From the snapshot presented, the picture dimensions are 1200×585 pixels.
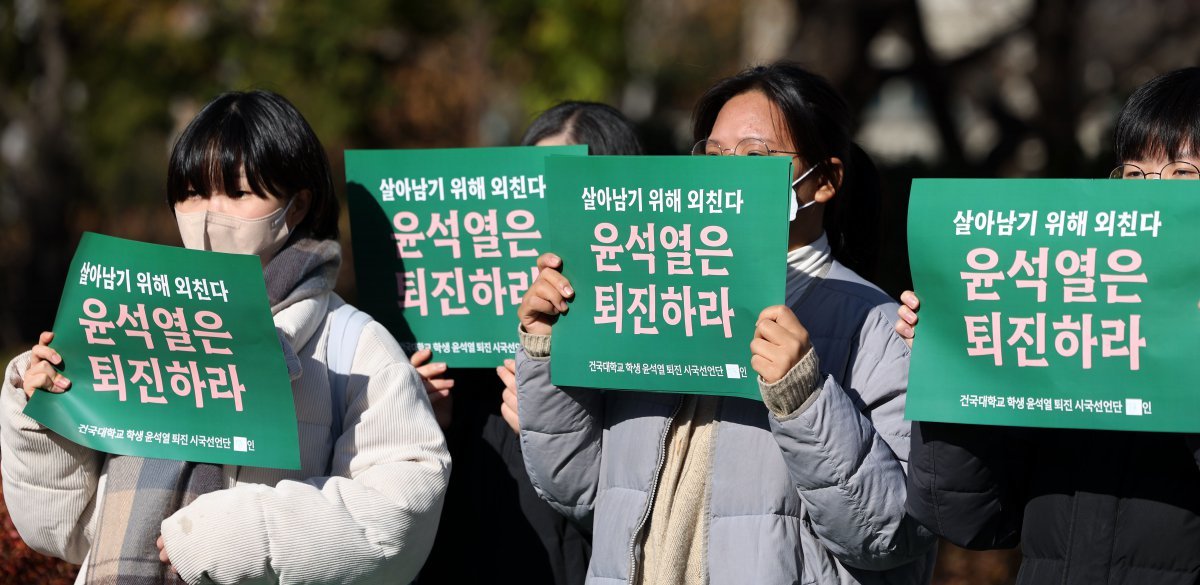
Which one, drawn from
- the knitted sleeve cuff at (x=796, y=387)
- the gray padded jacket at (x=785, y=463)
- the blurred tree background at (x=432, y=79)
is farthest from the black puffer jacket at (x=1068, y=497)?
the blurred tree background at (x=432, y=79)

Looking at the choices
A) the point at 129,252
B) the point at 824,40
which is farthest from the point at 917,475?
the point at 824,40

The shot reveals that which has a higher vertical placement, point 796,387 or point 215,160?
point 215,160

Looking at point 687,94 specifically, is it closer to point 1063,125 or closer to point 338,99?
point 338,99

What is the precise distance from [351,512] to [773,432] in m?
0.85

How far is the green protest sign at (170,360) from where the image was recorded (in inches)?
103

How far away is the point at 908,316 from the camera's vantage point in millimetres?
2453

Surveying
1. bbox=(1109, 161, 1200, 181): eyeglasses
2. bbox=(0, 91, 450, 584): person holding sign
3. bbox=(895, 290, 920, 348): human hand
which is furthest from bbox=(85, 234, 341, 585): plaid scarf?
bbox=(1109, 161, 1200, 181): eyeglasses

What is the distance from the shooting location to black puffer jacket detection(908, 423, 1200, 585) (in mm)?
2318

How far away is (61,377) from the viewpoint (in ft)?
8.96

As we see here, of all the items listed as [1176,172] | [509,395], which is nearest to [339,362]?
[509,395]

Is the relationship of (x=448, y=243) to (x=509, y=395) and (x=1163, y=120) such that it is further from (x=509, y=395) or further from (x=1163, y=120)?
(x=1163, y=120)

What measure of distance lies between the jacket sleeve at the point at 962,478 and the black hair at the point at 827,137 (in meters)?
0.66

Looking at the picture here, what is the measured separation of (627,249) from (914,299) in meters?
0.60

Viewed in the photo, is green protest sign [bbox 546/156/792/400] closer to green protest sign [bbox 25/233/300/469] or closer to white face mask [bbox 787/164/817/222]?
white face mask [bbox 787/164/817/222]
